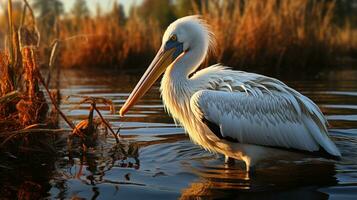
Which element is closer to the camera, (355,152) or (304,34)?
(355,152)

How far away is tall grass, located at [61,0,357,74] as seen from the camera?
15.2 meters

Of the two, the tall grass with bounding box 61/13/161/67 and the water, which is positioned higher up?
the tall grass with bounding box 61/13/161/67

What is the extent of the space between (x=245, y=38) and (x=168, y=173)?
1063 cm

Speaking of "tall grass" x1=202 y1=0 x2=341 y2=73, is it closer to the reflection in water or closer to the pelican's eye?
the pelican's eye

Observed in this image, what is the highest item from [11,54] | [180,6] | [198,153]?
[180,6]

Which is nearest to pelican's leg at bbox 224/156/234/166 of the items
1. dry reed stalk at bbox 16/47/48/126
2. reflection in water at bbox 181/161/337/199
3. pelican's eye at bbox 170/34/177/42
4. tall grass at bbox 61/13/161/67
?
reflection in water at bbox 181/161/337/199

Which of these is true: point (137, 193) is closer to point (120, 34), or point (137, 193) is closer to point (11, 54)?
point (11, 54)

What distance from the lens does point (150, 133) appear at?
7.06m

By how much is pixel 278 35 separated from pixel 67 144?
34.4ft

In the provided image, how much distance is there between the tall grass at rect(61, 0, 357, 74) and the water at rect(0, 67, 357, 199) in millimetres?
7858

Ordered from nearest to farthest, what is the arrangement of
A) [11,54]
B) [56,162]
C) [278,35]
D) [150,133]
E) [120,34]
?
1. [56,162]
2. [11,54]
3. [150,133]
4. [278,35]
5. [120,34]

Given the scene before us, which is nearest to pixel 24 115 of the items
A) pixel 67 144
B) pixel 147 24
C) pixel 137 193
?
pixel 67 144

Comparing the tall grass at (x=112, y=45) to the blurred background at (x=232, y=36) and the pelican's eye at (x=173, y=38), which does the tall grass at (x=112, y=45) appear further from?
the pelican's eye at (x=173, y=38)

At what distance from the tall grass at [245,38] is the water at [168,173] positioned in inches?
309
